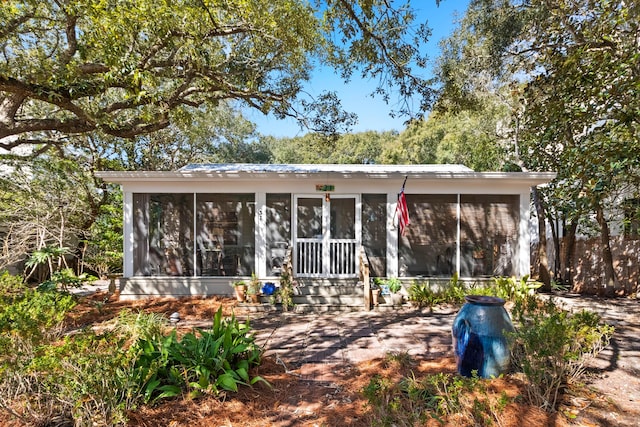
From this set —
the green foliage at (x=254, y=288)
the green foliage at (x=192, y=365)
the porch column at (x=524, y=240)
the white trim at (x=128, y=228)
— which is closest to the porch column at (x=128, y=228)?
the white trim at (x=128, y=228)

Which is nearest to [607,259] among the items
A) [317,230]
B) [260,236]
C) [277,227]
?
[317,230]

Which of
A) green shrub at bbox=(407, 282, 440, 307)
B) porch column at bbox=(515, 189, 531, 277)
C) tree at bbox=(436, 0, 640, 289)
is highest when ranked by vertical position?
tree at bbox=(436, 0, 640, 289)

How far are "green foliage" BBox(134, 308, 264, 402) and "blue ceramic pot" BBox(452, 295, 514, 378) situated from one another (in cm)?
212

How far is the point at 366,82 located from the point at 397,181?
245 cm

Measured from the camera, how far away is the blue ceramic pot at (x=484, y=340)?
354 cm

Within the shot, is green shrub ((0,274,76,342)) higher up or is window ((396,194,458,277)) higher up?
window ((396,194,458,277))

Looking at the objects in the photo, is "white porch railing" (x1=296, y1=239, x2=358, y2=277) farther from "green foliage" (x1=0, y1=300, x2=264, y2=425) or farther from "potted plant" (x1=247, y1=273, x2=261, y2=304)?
"green foliage" (x1=0, y1=300, x2=264, y2=425)

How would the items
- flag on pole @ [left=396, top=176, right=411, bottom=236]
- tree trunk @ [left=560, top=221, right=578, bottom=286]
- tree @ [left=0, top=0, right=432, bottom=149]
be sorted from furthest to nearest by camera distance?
tree trunk @ [left=560, top=221, right=578, bottom=286]
flag on pole @ [left=396, top=176, right=411, bottom=236]
tree @ [left=0, top=0, right=432, bottom=149]

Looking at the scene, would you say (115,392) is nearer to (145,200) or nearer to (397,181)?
(145,200)

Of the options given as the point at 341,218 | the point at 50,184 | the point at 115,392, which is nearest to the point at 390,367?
the point at 115,392

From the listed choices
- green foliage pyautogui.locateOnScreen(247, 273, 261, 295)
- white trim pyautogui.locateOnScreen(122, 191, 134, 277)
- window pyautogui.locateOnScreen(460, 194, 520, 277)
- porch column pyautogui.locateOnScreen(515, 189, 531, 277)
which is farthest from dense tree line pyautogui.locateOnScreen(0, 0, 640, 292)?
green foliage pyautogui.locateOnScreen(247, 273, 261, 295)

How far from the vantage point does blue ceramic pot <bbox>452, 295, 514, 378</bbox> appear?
3539mm

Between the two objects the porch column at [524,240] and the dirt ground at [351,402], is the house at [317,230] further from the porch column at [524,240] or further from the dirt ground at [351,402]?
the dirt ground at [351,402]

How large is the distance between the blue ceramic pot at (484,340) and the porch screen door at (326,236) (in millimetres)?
5066
